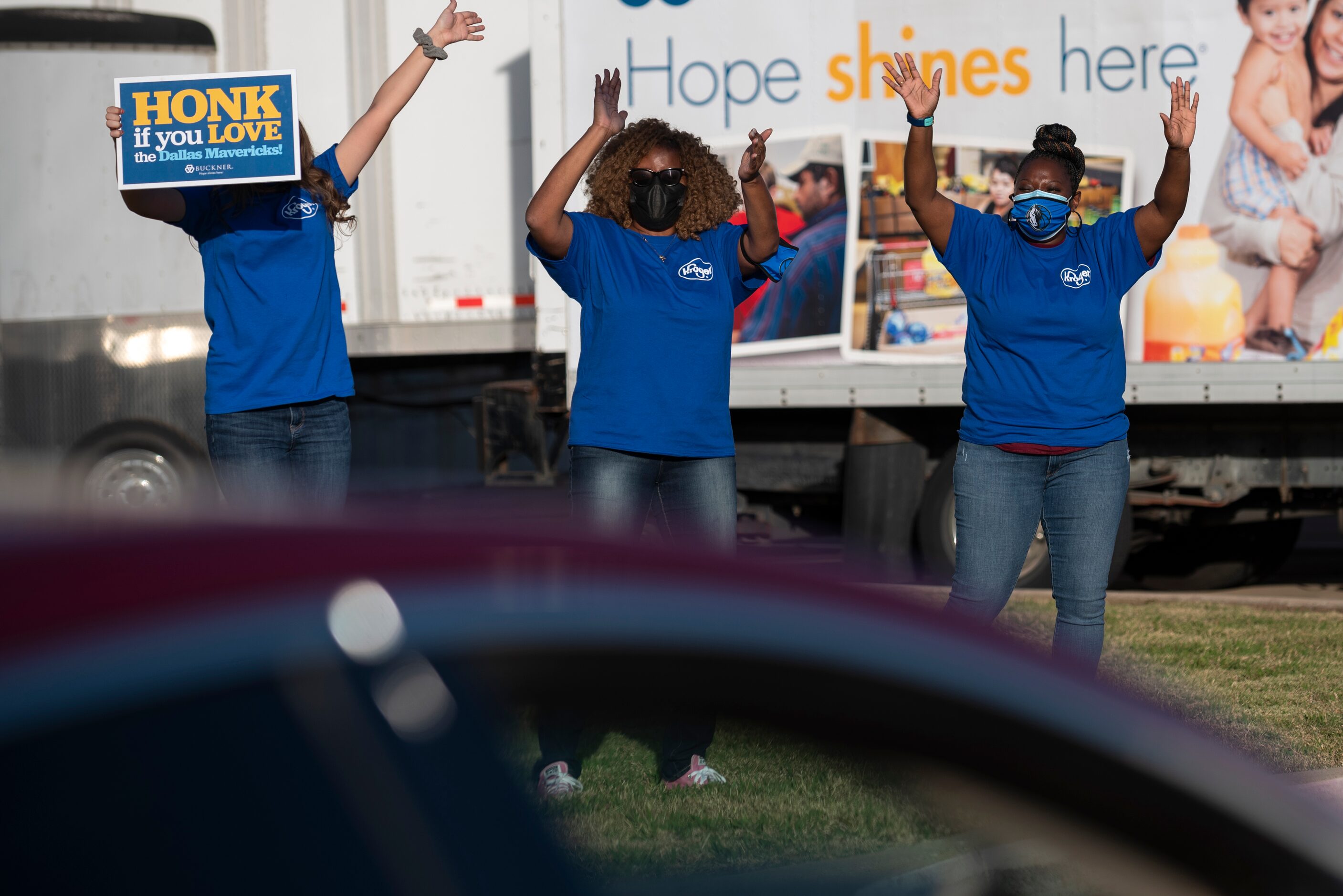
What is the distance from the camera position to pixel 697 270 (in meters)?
3.70

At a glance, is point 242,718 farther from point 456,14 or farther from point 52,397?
point 52,397

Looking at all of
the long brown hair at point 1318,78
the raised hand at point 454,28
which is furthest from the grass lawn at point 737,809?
the long brown hair at point 1318,78

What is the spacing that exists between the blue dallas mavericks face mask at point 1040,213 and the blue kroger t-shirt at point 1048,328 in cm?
4

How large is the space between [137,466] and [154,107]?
4.93m

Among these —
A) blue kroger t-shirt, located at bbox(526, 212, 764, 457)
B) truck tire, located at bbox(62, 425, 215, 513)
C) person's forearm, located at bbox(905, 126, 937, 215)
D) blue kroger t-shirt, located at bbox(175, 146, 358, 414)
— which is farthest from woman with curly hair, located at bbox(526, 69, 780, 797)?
truck tire, located at bbox(62, 425, 215, 513)

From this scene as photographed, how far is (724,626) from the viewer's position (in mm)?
1056

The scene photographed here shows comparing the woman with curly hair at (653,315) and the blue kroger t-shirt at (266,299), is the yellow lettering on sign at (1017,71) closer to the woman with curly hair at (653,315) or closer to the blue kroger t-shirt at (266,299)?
the woman with curly hair at (653,315)

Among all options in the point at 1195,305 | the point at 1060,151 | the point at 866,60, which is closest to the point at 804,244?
the point at 866,60

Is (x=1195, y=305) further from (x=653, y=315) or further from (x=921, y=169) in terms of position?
(x=653, y=315)

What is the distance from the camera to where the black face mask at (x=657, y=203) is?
12.3ft

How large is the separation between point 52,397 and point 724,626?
7970mm

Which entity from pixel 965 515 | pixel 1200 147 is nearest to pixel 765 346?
pixel 1200 147

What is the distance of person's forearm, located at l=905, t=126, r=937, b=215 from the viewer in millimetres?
3633

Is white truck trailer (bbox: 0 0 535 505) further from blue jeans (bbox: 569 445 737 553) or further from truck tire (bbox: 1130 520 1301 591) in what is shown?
blue jeans (bbox: 569 445 737 553)
